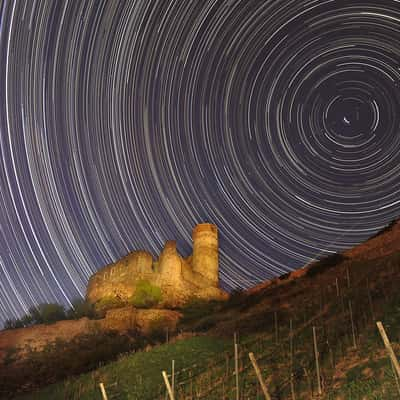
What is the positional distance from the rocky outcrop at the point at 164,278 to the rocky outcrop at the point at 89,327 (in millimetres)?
5505

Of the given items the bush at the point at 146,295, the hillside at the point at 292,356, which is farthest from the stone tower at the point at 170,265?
the hillside at the point at 292,356

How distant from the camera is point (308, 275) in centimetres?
4616

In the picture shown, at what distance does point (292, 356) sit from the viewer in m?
17.9

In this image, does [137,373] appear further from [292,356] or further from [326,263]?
[326,263]

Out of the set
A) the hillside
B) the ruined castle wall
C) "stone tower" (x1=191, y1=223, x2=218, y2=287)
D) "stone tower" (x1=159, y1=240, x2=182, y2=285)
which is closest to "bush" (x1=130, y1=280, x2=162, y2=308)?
the ruined castle wall

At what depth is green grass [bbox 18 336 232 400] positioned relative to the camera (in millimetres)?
20000

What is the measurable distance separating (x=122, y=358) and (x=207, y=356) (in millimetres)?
6148

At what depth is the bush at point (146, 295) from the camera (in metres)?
50.0

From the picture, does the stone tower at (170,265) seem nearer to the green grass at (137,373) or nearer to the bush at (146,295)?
the bush at (146,295)

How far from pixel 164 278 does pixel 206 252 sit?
10.2m

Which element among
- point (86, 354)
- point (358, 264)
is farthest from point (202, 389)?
point (358, 264)

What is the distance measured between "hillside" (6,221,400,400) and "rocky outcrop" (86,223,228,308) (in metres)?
20.2

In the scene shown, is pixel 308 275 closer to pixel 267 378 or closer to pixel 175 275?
pixel 175 275

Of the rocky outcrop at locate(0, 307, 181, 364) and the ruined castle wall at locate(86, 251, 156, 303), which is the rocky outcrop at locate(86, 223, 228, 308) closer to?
the ruined castle wall at locate(86, 251, 156, 303)
